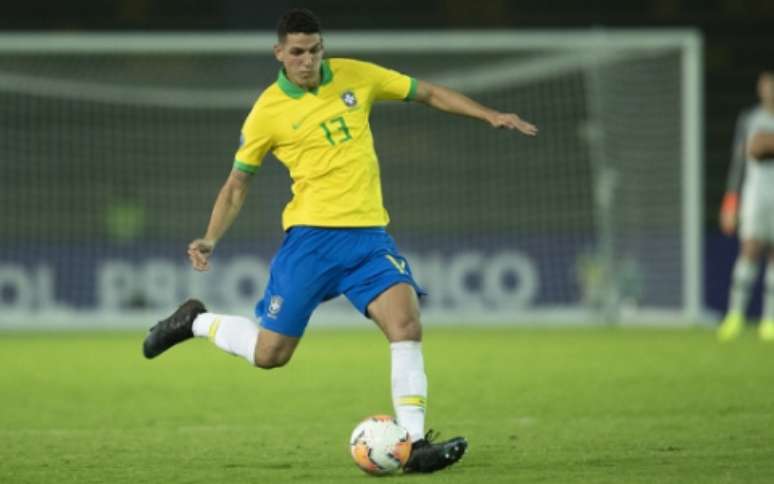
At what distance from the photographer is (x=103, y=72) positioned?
762 inches

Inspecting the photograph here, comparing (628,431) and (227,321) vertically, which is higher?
(227,321)

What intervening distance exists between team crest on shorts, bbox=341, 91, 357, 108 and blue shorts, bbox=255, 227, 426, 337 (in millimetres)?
569

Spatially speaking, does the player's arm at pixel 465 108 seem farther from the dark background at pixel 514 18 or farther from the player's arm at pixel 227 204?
the dark background at pixel 514 18

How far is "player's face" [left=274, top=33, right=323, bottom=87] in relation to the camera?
6645 mm

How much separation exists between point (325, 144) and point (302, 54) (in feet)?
1.35

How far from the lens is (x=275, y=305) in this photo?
6871mm

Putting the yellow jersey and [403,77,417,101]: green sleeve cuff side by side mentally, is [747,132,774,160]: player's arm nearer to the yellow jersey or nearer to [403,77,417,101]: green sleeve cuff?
[403,77,417,101]: green sleeve cuff

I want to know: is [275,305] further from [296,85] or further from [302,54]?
[302,54]

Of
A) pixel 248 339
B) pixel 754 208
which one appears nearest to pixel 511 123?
pixel 248 339

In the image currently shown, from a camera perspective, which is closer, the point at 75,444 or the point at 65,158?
the point at 75,444

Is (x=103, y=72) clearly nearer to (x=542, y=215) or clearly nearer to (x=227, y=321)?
(x=542, y=215)

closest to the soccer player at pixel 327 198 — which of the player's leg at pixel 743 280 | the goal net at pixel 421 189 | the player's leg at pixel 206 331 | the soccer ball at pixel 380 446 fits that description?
the player's leg at pixel 206 331

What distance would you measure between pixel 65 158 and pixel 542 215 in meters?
5.61

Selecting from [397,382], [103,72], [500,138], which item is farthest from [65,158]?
[397,382]
